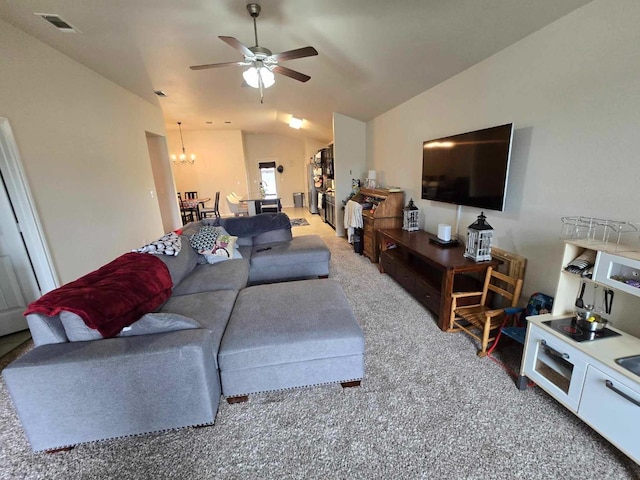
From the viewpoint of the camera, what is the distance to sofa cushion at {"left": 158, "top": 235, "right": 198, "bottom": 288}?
247cm

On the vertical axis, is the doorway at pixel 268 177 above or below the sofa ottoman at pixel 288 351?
above

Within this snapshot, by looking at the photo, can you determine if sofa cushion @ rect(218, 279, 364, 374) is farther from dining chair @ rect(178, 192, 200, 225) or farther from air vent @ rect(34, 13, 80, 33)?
dining chair @ rect(178, 192, 200, 225)

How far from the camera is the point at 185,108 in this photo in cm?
570

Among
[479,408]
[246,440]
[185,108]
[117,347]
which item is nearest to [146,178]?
[185,108]

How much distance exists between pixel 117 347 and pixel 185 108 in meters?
5.75

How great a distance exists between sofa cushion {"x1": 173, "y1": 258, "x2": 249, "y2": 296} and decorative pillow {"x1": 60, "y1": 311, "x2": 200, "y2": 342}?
833mm

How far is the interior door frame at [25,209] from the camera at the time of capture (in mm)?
2375

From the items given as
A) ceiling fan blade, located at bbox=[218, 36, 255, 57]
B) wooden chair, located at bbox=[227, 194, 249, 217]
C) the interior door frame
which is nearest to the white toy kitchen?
ceiling fan blade, located at bbox=[218, 36, 255, 57]

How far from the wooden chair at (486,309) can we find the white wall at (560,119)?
24cm

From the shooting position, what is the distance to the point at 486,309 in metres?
2.45

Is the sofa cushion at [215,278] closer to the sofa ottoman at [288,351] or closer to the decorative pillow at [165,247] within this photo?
the decorative pillow at [165,247]

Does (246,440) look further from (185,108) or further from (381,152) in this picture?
(185,108)

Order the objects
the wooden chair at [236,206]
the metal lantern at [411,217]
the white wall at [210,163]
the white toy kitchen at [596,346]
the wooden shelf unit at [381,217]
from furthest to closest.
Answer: the white wall at [210,163], the wooden chair at [236,206], the wooden shelf unit at [381,217], the metal lantern at [411,217], the white toy kitchen at [596,346]

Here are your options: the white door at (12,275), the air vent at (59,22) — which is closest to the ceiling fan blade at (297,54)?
the air vent at (59,22)
